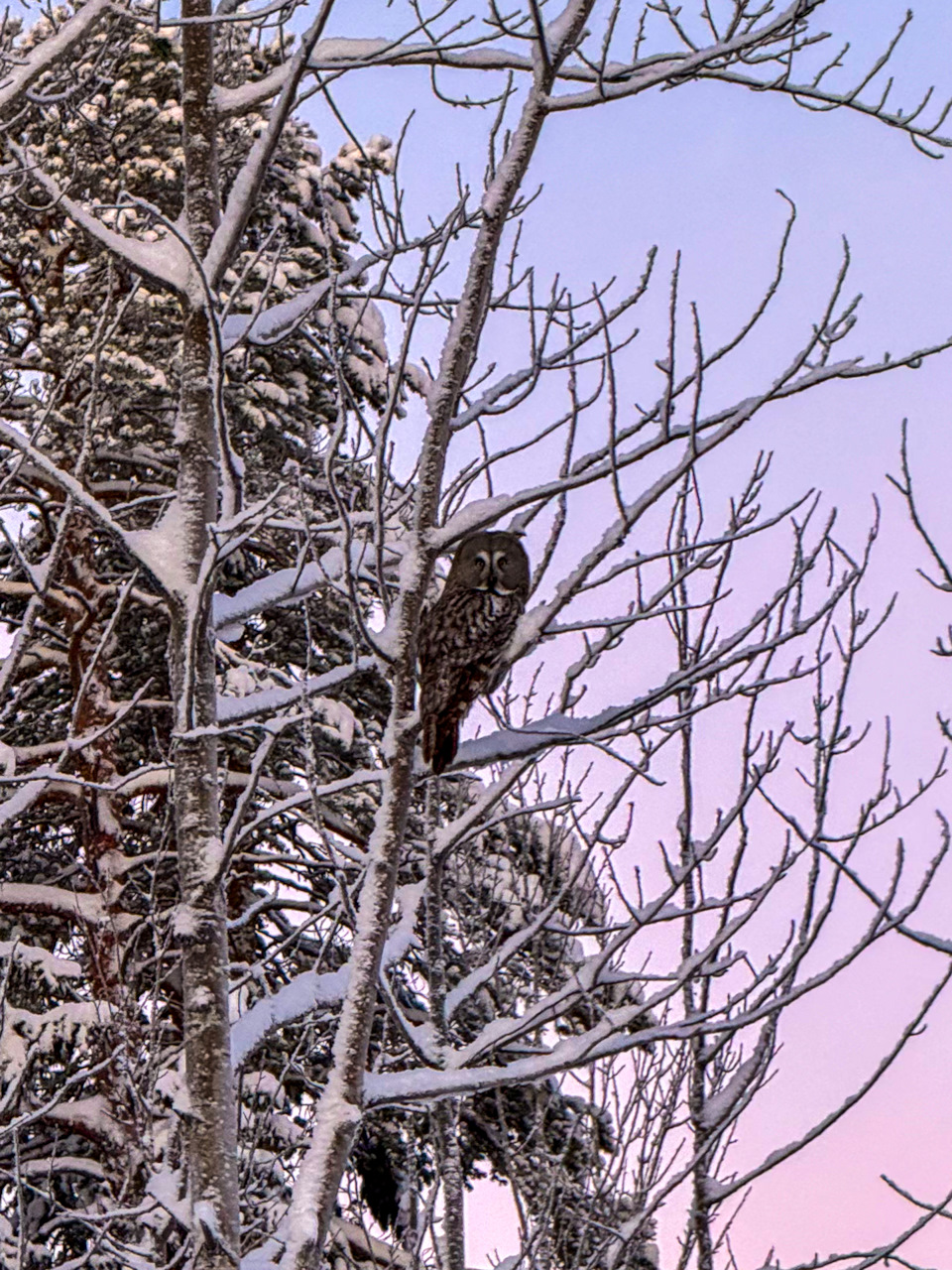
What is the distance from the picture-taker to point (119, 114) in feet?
48.8

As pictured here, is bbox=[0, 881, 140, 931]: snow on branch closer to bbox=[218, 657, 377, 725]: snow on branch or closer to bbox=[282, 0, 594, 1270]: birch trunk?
bbox=[218, 657, 377, 725]: snow on branch

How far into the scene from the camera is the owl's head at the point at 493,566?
566 cm

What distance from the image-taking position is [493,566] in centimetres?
574

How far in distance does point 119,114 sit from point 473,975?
11803mm

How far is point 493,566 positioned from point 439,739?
93cm

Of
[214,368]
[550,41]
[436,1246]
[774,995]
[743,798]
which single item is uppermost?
[550,41]

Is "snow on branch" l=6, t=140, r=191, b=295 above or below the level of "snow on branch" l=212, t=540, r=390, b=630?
above

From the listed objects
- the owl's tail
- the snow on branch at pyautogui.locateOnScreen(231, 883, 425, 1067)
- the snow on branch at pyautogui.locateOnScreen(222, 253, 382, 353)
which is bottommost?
the snow on branch at pyautogui.locateOnScreen(231, 883, 425, 1067)

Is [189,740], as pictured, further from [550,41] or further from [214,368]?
[550,41]

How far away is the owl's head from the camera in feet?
18.6

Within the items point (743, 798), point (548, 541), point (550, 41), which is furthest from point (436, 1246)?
point (550, 41)

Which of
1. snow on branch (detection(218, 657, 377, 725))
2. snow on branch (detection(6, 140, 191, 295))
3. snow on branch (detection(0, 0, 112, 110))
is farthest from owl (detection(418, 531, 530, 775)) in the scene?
snow on branch (detection(0, 0, 112, 110))

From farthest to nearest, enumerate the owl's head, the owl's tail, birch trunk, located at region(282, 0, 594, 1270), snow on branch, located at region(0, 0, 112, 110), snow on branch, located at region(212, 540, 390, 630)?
the owl's head → snow on branch, located at region(212, 540, 390, 630) → snow on branch, located at region(0, 0, 112, 110) → the owl's tail → birch trunk, located at region(282, 0, 594, 1270)

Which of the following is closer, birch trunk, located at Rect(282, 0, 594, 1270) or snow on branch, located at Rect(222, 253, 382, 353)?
birch trunk, located at Rect(282, 0, 594, 1270)
